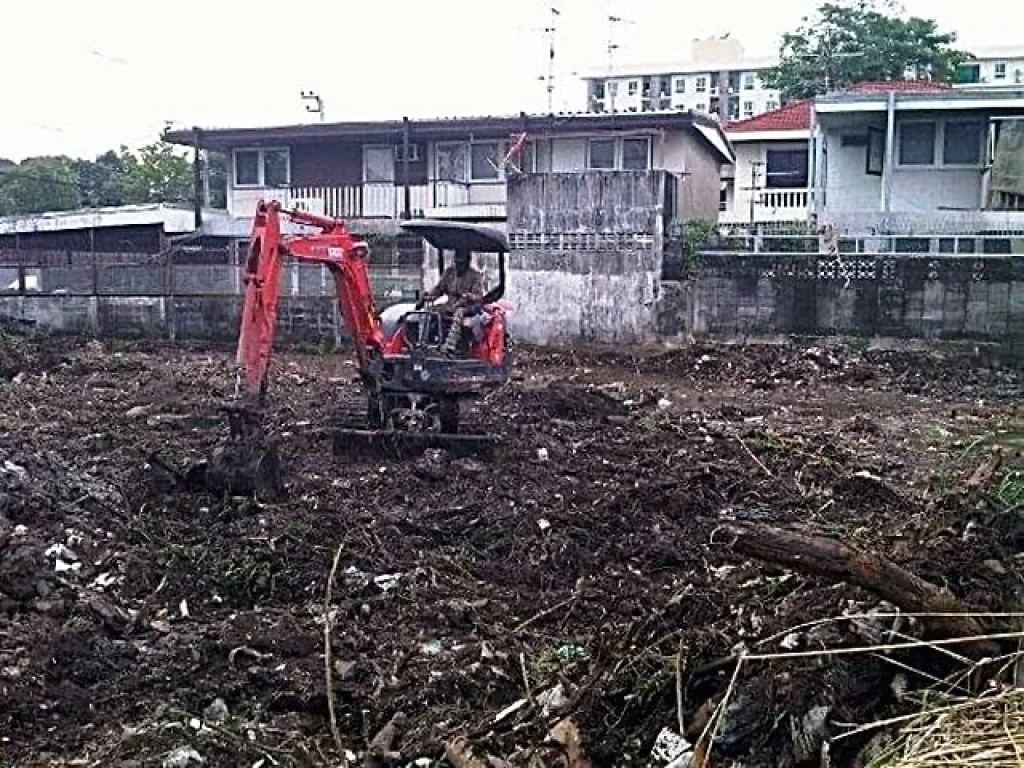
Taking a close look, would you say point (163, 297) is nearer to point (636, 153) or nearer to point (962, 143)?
point (636, 153)

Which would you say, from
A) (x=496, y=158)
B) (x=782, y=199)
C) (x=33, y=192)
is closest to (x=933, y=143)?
(x=782, y=199)

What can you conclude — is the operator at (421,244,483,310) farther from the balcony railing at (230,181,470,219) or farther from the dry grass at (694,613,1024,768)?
the balcony railing at (230,181,470,219)

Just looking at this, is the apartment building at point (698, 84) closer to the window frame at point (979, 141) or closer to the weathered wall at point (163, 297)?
the window frame at point (979, 141)

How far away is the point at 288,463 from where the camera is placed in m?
10.1

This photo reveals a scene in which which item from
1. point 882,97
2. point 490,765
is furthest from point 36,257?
point 490,765

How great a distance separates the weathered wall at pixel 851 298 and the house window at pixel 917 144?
21.5 feet

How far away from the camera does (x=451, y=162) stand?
81.1ft

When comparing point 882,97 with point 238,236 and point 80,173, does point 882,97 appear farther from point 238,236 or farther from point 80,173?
point 80,173

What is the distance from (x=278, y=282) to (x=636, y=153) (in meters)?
14.7

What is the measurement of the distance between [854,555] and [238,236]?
20.9m

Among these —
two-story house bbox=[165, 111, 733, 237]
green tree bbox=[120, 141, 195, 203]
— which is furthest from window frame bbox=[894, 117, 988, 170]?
green tree bbox=[120, 141, 195, 203]

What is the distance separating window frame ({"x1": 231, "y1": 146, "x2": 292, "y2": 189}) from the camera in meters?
25.7

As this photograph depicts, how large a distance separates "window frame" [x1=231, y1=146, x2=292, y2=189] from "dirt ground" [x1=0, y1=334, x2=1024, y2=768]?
13.2 metres

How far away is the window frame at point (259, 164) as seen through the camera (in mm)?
25656
